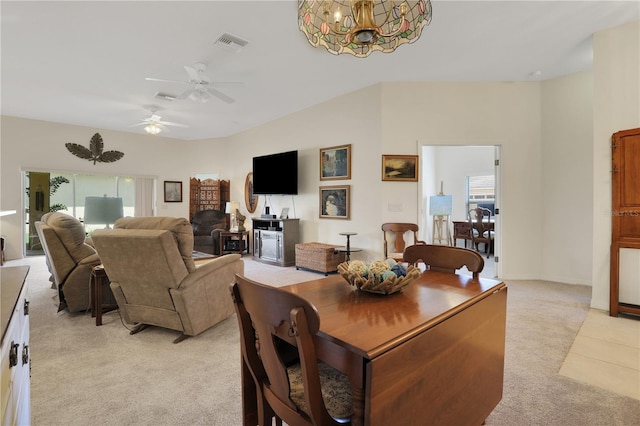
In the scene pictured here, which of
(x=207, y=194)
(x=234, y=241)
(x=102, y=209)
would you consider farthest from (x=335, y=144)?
(x=102, y=209)

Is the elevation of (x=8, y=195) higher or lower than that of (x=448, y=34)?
lower

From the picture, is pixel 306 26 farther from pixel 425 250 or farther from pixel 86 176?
pixel 86 176

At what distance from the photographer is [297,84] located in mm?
4938

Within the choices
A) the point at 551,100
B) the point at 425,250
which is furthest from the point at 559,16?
the point at 425,250

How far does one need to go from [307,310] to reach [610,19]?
174 inches

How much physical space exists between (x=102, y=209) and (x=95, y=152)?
1381mm

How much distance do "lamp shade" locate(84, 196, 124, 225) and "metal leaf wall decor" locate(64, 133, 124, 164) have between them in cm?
95

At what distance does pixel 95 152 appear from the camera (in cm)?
745

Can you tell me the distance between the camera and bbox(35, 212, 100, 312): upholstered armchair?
10.3 ft

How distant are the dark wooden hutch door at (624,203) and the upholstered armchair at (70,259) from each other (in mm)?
5244

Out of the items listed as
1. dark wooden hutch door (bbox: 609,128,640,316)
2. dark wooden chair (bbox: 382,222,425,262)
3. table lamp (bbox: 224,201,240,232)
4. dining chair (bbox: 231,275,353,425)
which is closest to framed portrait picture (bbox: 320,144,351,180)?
dark wooden chair (bbox: 382,222,425,262)

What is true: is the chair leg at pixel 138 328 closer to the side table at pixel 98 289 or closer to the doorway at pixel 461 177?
the side table at pixel 98 289

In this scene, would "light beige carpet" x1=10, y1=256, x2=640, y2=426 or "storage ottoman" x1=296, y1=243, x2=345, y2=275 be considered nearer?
"light beige carpet" x1=10, y1=256, x2=640, y2=426

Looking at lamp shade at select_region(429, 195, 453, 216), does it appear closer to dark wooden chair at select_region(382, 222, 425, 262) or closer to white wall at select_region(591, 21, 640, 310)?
dark wooden chair at select_region(382, 222, 425, 262)
